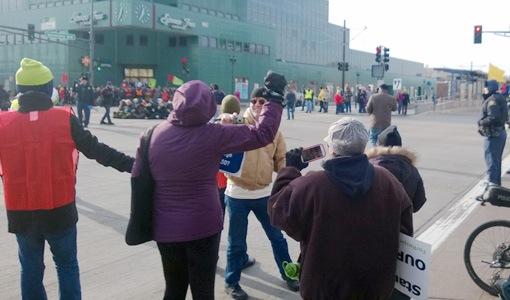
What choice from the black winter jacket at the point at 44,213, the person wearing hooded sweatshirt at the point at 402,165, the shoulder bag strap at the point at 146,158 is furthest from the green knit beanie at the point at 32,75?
the person wearing hooded sweatshirt at the point at 402,165

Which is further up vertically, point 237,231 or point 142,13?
point 142,13

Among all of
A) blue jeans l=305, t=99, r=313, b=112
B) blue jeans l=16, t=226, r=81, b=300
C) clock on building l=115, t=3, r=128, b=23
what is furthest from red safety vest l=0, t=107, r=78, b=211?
clock on building l=115, t=3, r=128, b=23

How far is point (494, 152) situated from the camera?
27.9 feet

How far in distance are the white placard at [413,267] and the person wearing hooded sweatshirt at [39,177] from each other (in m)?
2.11

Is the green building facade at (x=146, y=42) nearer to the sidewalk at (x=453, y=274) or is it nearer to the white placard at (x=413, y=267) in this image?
the sidewalk at (x=453, y=274)

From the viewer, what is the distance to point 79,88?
19.0 m

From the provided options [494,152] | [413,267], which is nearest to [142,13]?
[494,152]

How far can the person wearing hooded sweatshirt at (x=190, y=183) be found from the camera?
304 cm

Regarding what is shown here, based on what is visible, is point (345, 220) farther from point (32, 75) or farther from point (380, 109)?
point (380, 109)

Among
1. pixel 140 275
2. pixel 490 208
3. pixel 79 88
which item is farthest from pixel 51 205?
pixel 79 88

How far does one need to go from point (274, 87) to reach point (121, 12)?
4600 centimetres

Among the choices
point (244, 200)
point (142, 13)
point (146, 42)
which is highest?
point (142, 13)

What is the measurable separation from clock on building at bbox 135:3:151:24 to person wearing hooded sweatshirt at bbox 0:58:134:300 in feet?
147

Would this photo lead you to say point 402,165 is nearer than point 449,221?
Yes
